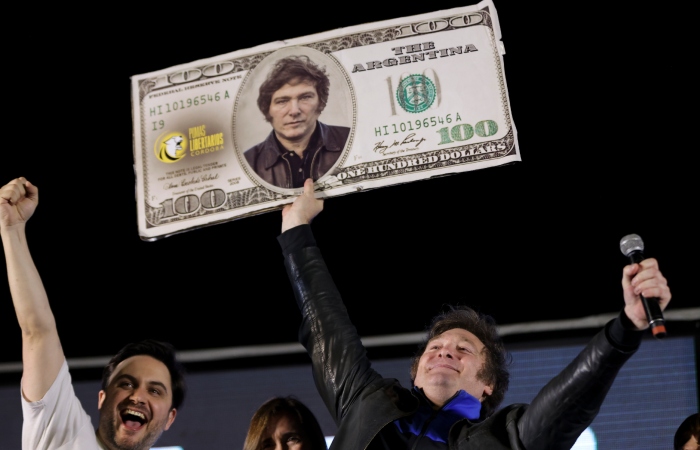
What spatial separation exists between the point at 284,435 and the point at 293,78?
→ 1050 millimetres

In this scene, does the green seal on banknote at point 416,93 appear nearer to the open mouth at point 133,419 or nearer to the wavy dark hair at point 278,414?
the wavy dark hair at point 278,414

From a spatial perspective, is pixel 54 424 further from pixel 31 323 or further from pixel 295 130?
pixel 295 130

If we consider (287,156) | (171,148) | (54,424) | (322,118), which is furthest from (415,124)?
(54,424)

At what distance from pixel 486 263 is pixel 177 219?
1.43m

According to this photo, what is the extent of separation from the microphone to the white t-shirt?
4.59ft

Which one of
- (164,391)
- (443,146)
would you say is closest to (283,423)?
(164,391)

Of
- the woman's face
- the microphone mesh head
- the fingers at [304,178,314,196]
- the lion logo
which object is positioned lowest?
the woman's face

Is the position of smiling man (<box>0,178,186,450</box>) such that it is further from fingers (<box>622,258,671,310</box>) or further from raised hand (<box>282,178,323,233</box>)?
fingers (<box>622,258,671,310</box>)

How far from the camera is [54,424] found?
2371 millimetres

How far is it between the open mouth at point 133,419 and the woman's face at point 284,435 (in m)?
0.33

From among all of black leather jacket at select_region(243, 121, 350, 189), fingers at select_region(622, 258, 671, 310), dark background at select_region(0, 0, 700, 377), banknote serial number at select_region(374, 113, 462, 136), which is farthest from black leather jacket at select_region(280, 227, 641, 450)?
dark background at select_region(0, 0, 700, 377)

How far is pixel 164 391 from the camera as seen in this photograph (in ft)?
8.89

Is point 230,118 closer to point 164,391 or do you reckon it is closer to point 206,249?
point 164,391

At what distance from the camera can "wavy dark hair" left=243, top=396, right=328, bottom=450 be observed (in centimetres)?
262
